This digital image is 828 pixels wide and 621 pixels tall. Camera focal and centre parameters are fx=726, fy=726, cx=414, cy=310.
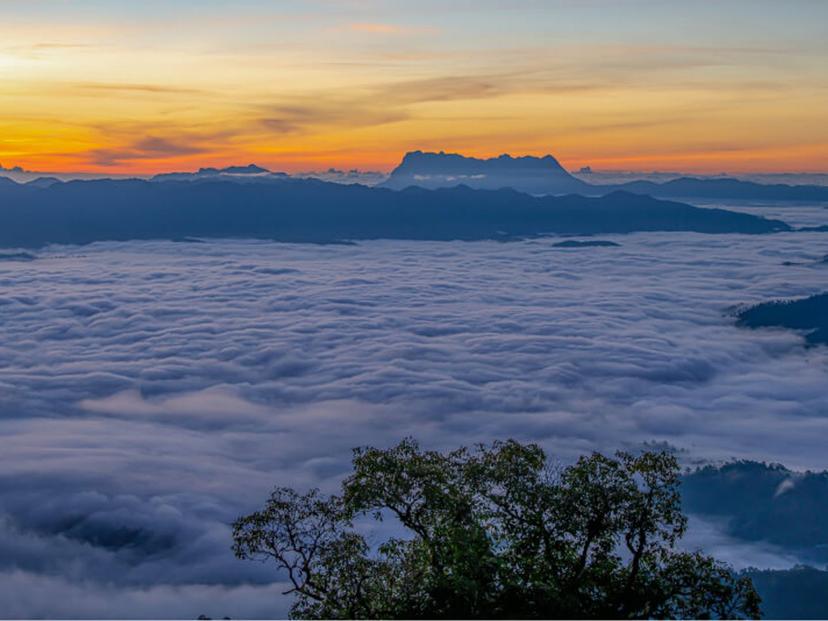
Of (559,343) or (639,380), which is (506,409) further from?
(559,343)

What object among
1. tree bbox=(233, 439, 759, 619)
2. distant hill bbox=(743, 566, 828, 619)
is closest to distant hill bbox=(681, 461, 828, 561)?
distant hill bbox=(743, 566, 828, 619)

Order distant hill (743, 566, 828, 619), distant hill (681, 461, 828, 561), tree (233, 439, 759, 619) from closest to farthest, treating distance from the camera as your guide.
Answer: tree (233, 439, 759, 619) → distant hill (743, 566, 828, 619) → distant hill (681, 461, 828, 561)

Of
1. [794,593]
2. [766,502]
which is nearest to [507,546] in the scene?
[794,593]

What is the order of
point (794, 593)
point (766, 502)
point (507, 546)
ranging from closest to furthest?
point (507, 546), point (794, 593), point (766, 502)

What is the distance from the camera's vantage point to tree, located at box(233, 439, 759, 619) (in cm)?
1980

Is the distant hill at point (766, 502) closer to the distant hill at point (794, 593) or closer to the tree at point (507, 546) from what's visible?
the distant hill at point (794, 593)

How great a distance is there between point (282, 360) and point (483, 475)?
469ft

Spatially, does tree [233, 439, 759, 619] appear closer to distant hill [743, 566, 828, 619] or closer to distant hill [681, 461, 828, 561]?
distant hill [743, 566, 828, 619]

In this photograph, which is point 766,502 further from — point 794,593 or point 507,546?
point 507,546

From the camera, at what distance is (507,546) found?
22.0m

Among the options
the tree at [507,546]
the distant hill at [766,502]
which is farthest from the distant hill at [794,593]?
the tree at [507,546]

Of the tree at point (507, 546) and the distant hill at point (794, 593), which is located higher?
the tree at point (507, 546)

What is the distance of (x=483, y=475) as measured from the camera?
75.3ft

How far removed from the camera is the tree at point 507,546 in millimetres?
19797
